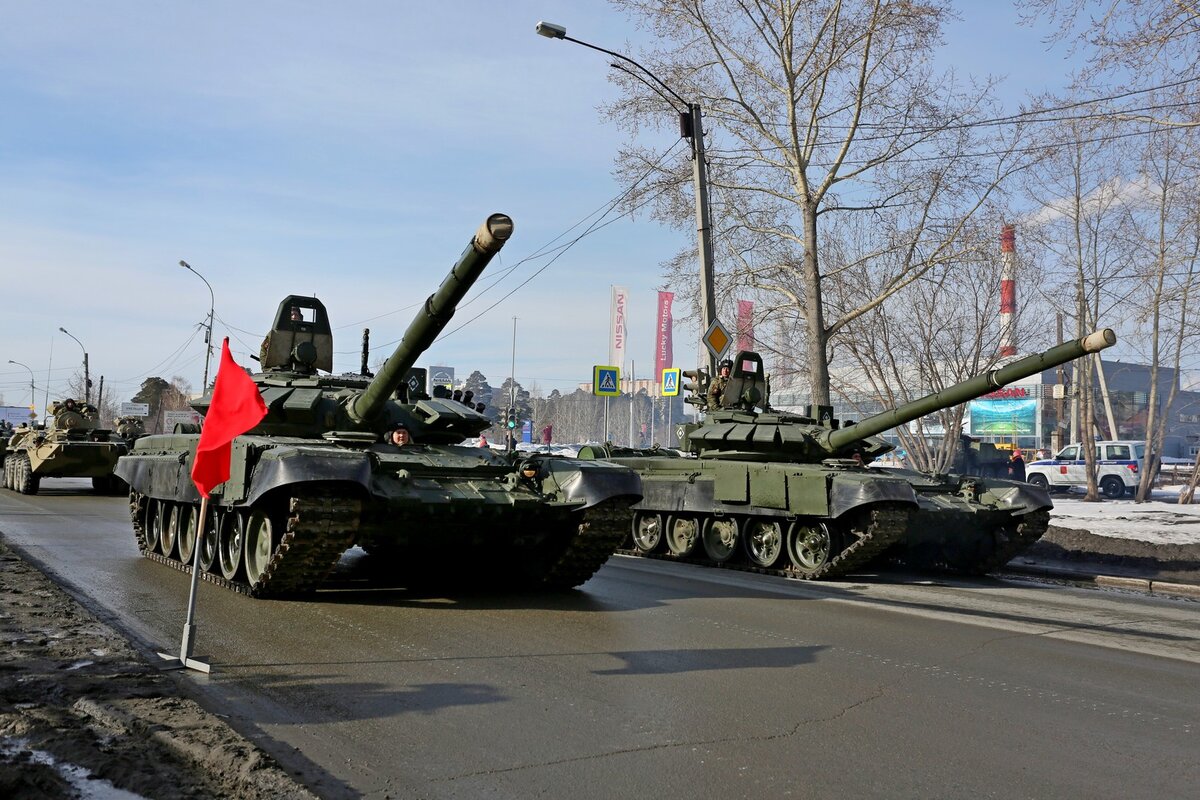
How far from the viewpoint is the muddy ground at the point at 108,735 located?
4289mm

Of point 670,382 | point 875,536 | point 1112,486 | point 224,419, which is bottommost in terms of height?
point 875,536

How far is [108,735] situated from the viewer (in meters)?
4.95

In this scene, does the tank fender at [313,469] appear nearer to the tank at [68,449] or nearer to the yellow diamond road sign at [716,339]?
the yellow diamond road sign at [716,339]

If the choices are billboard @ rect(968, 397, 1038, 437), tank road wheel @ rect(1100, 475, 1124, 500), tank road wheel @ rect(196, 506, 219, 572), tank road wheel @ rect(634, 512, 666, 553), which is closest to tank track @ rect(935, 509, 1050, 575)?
tank road wheel @ rect(634, 512, 666, 553)

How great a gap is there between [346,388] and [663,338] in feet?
184

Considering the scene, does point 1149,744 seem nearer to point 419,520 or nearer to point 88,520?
point 419,520

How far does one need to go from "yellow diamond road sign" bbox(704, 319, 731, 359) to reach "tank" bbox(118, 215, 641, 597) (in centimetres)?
632

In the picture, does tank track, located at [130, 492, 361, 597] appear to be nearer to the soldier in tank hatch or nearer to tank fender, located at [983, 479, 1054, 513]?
tank fender, located at [983, 479, 1054, 513]

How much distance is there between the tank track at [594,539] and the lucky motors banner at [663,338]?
5435 centimetres

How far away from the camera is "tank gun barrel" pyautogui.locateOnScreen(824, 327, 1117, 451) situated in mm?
10875

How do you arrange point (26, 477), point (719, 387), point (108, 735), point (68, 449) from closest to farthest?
point (108, 735), point (719, 387), point (68, 449), point (26, 477)

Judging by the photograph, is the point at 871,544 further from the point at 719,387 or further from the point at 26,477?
the point at 26,477

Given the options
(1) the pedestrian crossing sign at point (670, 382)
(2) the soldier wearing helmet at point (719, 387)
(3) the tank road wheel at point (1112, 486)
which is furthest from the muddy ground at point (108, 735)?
(3) the tank road wheel at point (1112, 486)

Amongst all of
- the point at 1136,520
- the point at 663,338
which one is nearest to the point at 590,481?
the point at 1136,520
